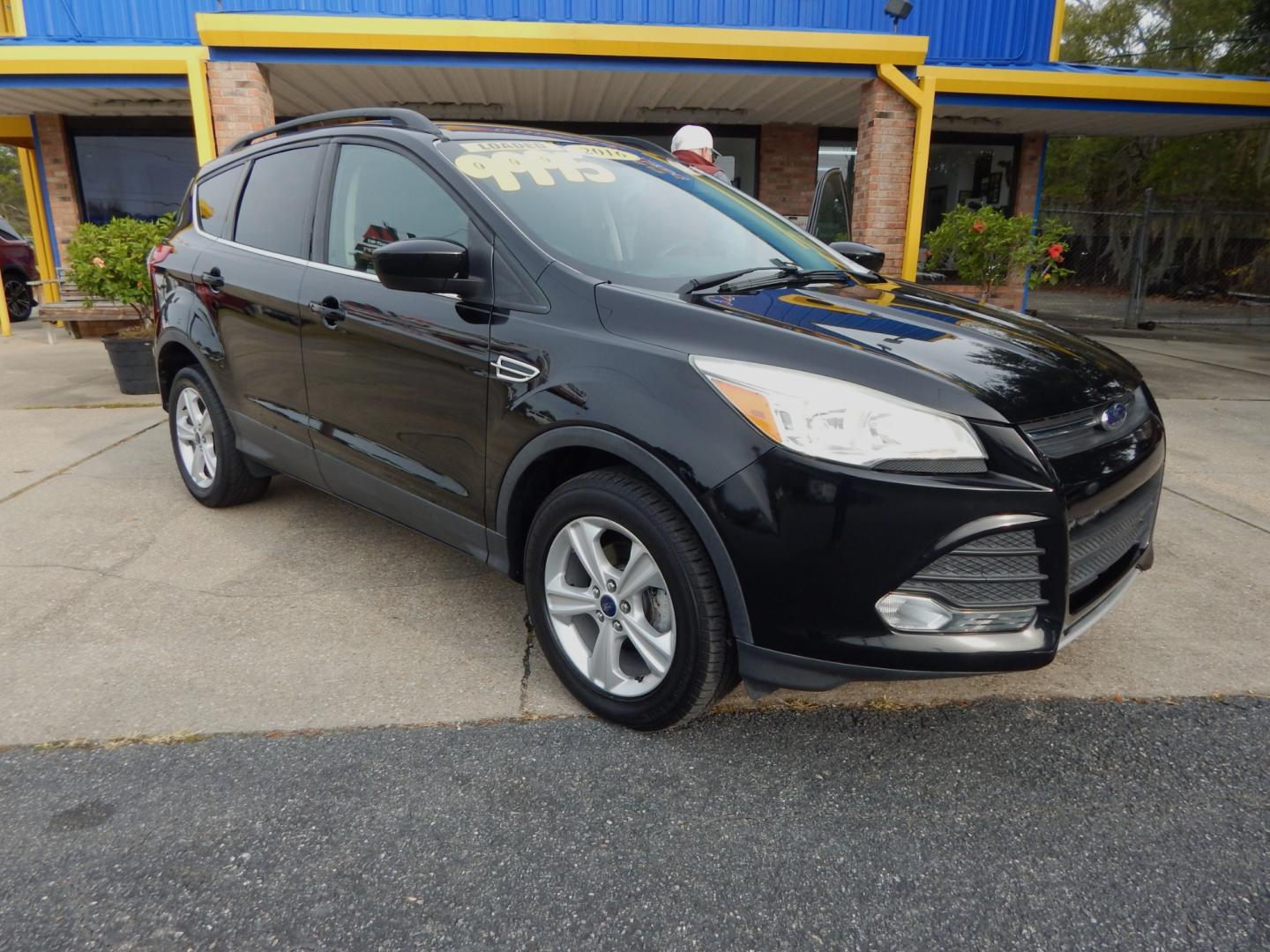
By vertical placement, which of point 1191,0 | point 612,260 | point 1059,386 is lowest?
point 1059,386

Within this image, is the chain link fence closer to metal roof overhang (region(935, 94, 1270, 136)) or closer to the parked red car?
metal roof overhang (region(935, 94, 1270, 136))

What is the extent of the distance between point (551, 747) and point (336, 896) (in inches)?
27.7

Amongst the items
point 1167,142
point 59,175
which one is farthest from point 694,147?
point 1167,142

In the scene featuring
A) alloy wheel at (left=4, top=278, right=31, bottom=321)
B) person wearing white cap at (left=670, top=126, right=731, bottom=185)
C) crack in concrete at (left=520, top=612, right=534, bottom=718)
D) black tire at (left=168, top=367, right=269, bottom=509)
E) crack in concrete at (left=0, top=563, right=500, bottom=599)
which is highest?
person wearing white cap at (left=670, top=126, right=731, bottom=185)

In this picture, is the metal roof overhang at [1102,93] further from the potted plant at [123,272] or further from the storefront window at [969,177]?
the potted plant at [123,272]

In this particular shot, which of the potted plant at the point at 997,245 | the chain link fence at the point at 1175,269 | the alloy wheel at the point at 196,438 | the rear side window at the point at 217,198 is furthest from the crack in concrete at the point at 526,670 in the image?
the chain link fence at the point at 1175,269

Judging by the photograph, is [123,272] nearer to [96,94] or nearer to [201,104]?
[201,104]

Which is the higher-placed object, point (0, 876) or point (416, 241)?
point (416, 241)

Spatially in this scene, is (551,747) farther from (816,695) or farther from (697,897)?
(816,695)

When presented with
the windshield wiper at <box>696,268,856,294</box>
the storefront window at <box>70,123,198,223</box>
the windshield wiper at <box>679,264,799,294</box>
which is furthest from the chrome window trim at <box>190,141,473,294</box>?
the storefront window at <box>70,123,198,223</box>

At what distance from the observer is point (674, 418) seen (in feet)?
7.25

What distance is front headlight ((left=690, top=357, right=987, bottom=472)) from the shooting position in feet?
6.71

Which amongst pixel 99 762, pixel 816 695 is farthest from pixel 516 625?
pixel 99 762

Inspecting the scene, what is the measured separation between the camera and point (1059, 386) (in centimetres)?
232
